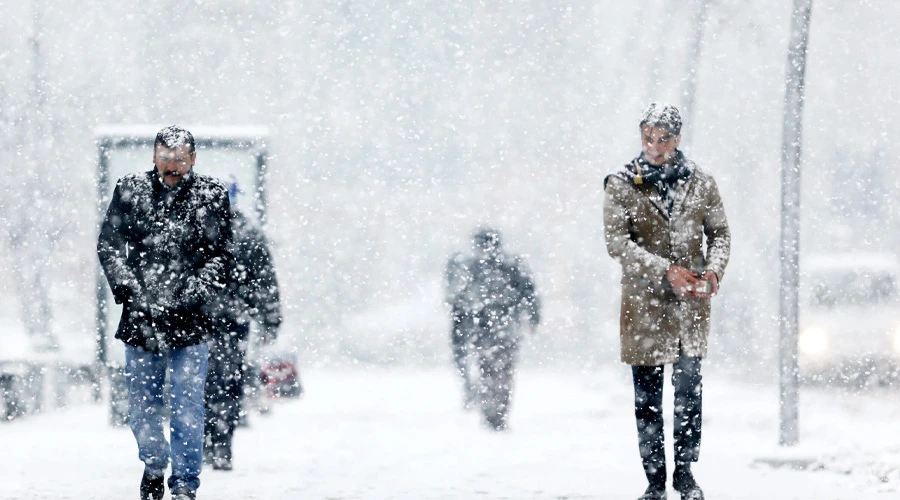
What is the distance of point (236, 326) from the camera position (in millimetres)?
7145

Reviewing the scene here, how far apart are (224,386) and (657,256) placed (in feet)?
9.43

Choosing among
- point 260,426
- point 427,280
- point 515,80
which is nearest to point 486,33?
point 515,80

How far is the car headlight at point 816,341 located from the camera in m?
12.9

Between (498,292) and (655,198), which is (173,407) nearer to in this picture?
(655,198)

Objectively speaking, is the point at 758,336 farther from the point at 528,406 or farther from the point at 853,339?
the point at 528,406

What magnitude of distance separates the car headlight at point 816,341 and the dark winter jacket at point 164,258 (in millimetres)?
8908

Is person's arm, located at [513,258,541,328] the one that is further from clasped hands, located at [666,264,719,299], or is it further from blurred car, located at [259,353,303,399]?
clasped hands, located at [666,264,719,299]

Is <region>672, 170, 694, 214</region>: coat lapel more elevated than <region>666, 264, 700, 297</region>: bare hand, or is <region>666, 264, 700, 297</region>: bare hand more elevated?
<region>672, 170, 694, 214</region>: coat lapel

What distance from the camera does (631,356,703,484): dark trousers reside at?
5.55 meters

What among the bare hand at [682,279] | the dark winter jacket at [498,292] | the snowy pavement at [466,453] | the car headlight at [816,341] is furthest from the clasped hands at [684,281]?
the car headlight at [816,341]

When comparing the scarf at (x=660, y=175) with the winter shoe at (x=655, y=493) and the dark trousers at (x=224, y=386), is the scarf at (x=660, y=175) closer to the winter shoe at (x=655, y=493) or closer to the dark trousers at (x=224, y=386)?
the winter shoe at (x=655, y=493)

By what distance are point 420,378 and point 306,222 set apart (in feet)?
52.2

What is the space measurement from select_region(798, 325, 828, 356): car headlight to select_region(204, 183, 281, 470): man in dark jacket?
298 inches

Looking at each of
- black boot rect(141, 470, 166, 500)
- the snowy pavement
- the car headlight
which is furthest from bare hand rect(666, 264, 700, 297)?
the car headlight
